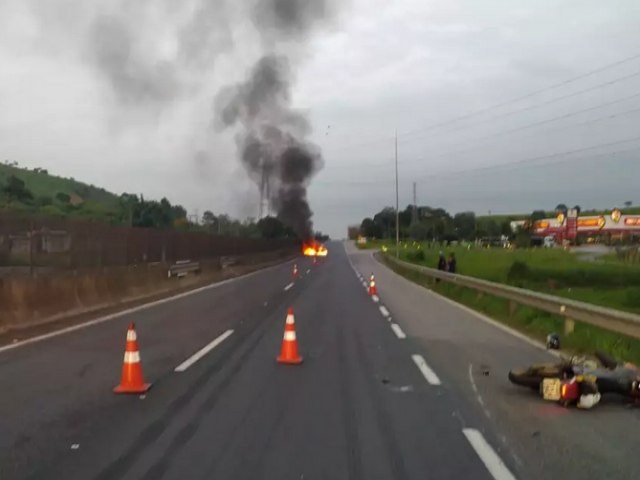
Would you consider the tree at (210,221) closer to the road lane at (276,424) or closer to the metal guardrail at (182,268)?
the metal guardrail at (182,268)

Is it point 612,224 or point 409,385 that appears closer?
point 409,385

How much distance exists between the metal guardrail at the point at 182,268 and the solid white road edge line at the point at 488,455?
25.1 m

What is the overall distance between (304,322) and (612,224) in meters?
149

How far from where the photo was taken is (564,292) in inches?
1459

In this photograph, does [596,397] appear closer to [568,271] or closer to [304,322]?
[304,322]

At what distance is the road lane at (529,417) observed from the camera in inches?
259

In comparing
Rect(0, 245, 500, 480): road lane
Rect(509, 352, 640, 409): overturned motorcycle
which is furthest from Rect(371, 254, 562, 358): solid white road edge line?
Rect(509, 352, 640, 409): overturned motorcycle

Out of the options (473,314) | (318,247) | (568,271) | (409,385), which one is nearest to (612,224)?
(318,247)

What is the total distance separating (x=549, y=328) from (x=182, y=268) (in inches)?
816

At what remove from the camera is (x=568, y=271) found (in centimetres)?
5072

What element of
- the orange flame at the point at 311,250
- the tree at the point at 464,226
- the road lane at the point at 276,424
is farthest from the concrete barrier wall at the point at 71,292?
the tree at the point at 464,226

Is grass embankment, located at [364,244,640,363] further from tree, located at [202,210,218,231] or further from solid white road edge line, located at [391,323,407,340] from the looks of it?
tree, located at [202,210,218,231]

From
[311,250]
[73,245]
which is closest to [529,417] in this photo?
[73,245]

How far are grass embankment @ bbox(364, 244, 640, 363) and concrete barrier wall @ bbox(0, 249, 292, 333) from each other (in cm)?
1057
